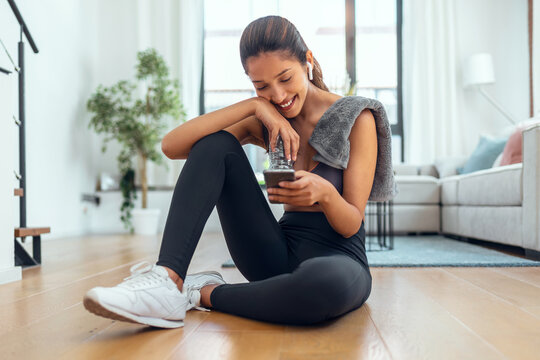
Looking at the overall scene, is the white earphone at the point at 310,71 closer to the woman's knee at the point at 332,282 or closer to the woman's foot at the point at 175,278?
the woman's knee at the point at 332,282

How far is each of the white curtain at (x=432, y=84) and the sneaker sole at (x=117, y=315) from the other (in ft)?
13.5

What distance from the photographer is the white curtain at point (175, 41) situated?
4.95 m

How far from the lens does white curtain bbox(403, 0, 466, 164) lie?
4.73m

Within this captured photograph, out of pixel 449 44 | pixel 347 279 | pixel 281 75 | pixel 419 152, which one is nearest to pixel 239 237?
pixel 347 279

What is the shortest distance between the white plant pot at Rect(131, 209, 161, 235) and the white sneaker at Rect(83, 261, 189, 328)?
3514 millimetres

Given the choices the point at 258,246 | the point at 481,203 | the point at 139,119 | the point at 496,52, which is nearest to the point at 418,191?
the point at 481,203

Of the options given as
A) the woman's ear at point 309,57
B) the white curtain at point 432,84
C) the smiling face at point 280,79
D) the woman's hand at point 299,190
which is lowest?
the woman's hand at point 299,190

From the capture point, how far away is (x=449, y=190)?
363 centimetres

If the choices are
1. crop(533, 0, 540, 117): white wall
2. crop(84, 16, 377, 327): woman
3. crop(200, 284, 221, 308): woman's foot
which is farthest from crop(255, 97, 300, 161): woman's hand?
crop(533, 0, 540, 117): white wall

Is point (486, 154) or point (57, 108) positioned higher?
point (57, 108)

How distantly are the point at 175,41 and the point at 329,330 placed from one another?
4.54 metres

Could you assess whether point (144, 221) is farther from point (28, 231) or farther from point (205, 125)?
point (205, 125)

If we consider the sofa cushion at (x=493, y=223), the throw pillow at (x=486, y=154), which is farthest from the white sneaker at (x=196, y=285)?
the throw pillow at (x=486, y=154)

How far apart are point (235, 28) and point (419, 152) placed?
7.70ft
